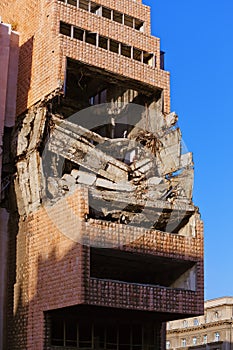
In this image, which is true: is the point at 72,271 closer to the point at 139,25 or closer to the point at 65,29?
the point at 65,29

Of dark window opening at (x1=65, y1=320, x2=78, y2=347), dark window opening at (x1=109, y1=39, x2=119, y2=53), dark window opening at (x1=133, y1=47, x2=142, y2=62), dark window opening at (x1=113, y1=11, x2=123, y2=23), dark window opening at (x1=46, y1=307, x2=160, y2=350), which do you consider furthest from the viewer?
dark window opening at (x1=113, y1=11, x2=123, y2=23)

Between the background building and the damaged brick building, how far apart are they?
1310 inches

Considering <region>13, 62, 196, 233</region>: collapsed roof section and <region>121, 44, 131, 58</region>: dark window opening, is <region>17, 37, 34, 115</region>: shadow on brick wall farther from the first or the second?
<region>121, 44, 131, 58</region>: dark window opening

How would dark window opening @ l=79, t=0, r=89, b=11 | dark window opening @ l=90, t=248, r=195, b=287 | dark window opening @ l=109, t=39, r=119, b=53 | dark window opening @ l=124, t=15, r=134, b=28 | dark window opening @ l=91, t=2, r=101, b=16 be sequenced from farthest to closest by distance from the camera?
dark window opening @ l=124, t=15, r=134, b=28 → dark window opening @ l=91, t=2, r=101, b=16 → dark window opening @ l=79, t=0, r=89, b=11 → dark window opening @ l=109, t=39, r=119, b=53 → dark window opening @ l=90, t=248, r=195, b=287

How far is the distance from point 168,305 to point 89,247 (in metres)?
4.76

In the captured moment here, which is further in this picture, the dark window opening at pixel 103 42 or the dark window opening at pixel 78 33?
the dark window opening at pixel 103 42

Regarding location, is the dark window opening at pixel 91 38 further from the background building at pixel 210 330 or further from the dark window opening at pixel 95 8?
the background building at pixel 210 330

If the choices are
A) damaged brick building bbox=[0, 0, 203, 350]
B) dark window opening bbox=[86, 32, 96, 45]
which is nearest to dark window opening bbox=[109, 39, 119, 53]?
damaged brick building bbox=[0, 0, 203, 350]

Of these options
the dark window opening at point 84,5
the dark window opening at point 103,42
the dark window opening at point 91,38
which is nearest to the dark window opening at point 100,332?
the dark window opening at point 103,42

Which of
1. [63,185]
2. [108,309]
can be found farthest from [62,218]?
[108,309]

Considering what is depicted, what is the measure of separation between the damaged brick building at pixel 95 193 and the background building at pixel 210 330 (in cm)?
3327

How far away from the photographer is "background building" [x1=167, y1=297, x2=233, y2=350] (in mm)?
66375

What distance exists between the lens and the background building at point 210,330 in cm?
6638

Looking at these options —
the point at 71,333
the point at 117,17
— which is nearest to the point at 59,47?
the point at 117,17
